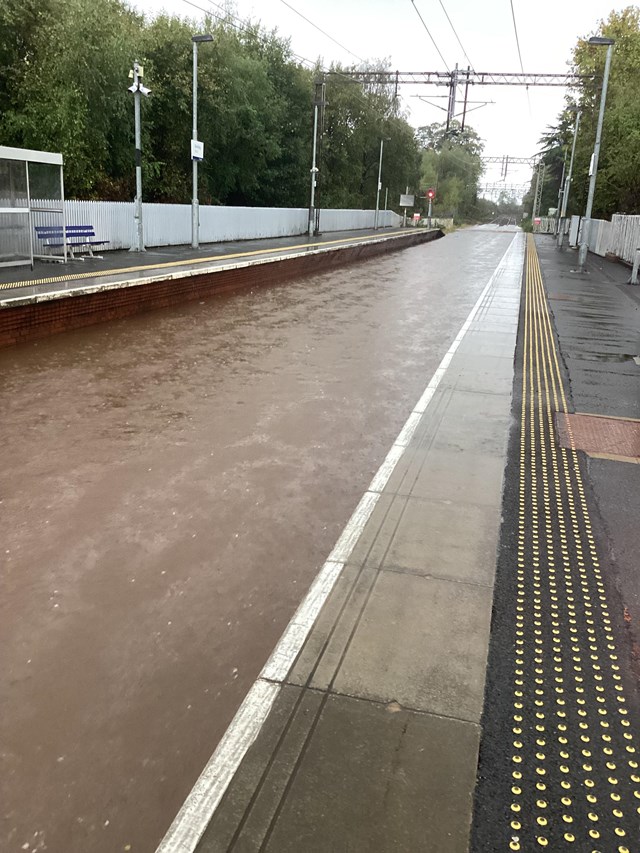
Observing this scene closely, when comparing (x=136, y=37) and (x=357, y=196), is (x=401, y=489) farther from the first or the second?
(x=357, y=196)

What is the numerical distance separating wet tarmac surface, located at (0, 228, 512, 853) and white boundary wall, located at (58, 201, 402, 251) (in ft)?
36.2

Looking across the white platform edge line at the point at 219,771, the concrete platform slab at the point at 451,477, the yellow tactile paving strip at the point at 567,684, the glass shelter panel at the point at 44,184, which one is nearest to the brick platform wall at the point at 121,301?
the glass shelter panel at the point at 44,184

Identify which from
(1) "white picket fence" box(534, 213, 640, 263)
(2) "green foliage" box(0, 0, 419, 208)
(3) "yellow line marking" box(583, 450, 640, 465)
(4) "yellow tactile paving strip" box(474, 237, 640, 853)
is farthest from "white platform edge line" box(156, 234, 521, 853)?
(1) "white picket fence" box(534, 213, 640, 263)

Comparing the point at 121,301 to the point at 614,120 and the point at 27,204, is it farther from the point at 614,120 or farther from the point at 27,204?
the point at 614,120

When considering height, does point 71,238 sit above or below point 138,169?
below

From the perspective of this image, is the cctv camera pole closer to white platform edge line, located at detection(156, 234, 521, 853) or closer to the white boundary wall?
the white boundary wall

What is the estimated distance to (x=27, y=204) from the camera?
48.0ft

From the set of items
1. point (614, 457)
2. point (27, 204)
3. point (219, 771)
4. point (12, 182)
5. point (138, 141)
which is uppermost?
point (138, 141)

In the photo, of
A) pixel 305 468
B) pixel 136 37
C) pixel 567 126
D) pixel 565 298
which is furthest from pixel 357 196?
pixel 305 468

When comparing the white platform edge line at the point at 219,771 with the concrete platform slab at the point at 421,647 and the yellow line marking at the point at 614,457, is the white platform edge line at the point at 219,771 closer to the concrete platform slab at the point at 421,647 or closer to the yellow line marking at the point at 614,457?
the concrete platform slab at the point at 421,647

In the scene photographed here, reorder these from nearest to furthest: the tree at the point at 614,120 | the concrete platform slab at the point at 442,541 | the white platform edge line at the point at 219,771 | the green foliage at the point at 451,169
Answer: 1. the white platform edge line at the point at 219,771
2. the concrete platform slab at the point at 442,541
3. the tree at the point at 614,120
4. the green foliage at the point at 451,169

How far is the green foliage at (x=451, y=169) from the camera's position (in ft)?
361

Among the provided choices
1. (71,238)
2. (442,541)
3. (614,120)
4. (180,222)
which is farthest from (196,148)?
(614,120)

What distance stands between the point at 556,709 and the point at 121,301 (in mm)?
10499
